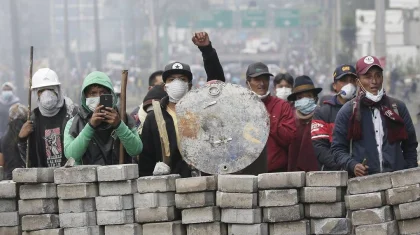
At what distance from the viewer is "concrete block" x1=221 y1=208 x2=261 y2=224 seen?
6.96m

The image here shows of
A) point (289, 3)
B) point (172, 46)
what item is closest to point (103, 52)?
point (172, 46)

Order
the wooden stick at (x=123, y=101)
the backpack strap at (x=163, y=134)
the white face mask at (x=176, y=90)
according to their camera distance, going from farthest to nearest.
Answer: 1. the white face mask at (x=176, y=90)
2. the backpack strap at (x=163, y=134)
3. the wooden stick at (x=123, y=101)

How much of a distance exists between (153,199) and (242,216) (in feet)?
1.75

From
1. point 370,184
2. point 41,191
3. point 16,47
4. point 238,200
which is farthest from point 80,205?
point 16,47

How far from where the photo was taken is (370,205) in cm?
689

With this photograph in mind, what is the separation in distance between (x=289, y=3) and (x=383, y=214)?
352 ft

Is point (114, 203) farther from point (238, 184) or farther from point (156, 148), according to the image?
point (156, 148)

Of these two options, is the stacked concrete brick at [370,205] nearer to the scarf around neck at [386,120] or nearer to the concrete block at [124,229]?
the scarf around neck at [386,120]

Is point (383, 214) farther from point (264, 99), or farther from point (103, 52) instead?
point (103, 52)

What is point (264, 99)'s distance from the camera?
9.55 m

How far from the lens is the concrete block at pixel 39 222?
7.30 meters

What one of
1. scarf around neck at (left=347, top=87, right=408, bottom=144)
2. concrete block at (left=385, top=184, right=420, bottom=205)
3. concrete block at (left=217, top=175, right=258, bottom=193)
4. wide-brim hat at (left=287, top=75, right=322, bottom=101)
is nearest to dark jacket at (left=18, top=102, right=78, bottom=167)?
concrete block at (left=217, top=175, right=258, bottom=193)

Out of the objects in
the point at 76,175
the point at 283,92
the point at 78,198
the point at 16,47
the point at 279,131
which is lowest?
the point at 78,198

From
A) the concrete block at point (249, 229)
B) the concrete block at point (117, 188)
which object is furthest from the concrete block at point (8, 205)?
the concrete block at point (249, 229)
